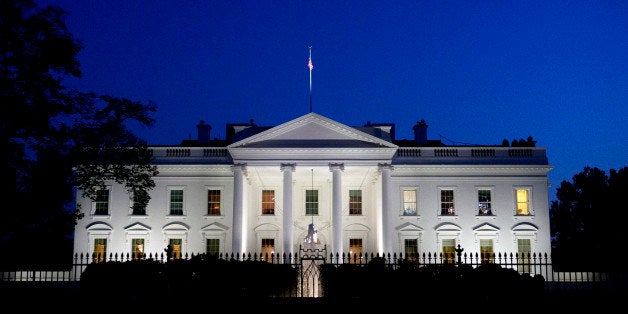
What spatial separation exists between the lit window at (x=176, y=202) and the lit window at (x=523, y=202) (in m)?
20.3

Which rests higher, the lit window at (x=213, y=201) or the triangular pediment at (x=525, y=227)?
the lit window at (x=213, y=201)

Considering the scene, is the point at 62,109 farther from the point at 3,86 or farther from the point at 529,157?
the point at 529,157

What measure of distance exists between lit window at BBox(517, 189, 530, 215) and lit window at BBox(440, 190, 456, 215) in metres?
3.93

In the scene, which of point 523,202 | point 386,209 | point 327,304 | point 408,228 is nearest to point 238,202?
point 386,209

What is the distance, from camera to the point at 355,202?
1547 inches

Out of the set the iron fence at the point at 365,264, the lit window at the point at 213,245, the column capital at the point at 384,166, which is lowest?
the iron fence at the point at 365,264

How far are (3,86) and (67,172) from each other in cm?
297

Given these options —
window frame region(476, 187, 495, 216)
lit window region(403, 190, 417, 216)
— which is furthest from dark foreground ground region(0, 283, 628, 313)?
lit window region(403, 190, 417, 216)

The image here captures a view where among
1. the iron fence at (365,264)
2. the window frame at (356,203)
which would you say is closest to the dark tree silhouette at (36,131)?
the iron fence at (365,264)

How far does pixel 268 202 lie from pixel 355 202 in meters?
5.42

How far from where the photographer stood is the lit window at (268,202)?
38.9m

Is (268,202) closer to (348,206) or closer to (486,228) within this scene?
(348,206)

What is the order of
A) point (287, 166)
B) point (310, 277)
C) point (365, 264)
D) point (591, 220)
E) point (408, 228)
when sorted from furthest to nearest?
point (591, 220) < point (408, 228) < point (287, 166) < point (310, 277) < point (365, 264)

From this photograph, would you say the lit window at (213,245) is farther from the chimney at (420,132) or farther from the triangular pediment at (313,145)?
the chimney at (420,132)
